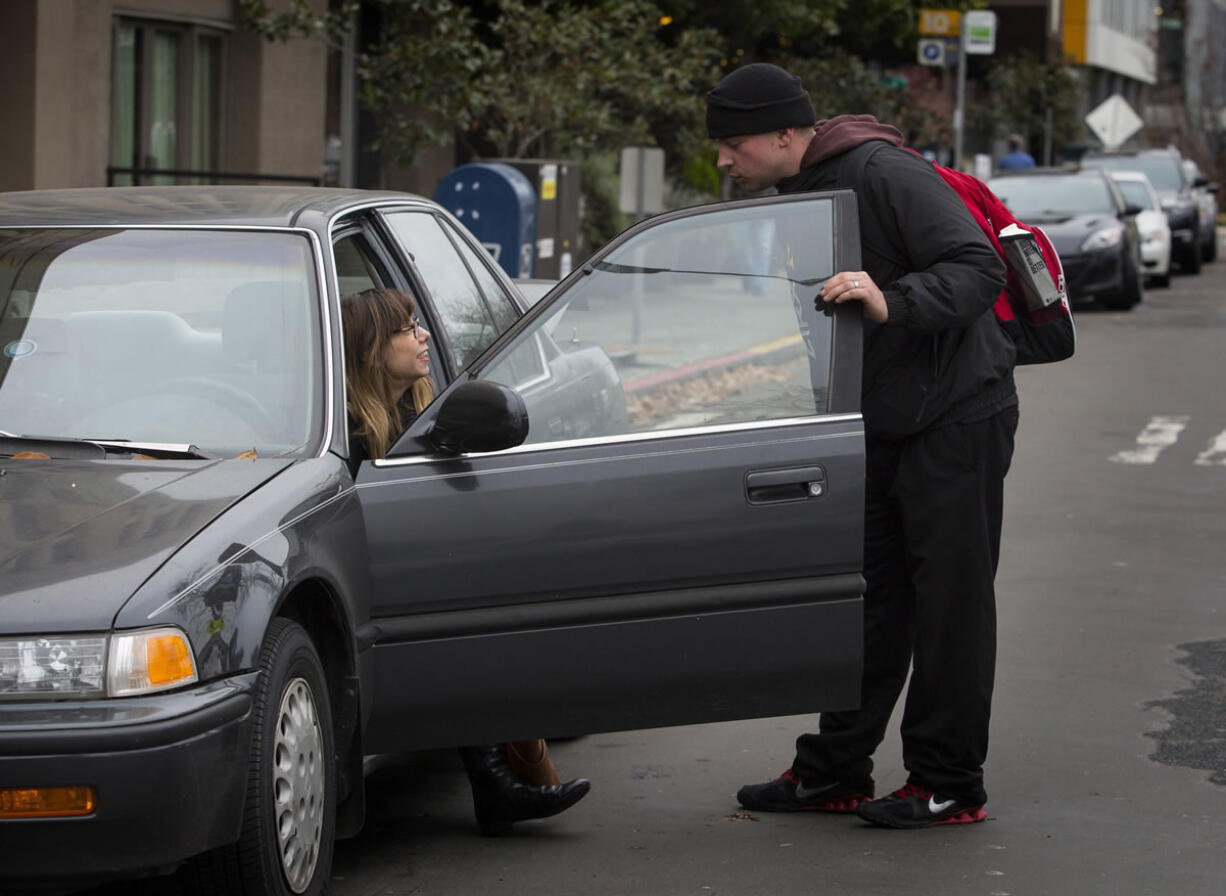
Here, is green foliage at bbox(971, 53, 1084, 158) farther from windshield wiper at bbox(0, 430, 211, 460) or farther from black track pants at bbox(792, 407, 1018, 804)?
windshield wiper at bbox(0, 430, 211, 460)

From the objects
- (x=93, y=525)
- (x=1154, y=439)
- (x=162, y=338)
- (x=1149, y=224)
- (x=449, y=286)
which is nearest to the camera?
(x=93, y=525)

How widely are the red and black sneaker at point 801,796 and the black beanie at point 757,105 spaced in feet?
5.49

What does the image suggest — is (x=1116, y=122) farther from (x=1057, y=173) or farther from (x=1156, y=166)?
(x=1057, y=173)

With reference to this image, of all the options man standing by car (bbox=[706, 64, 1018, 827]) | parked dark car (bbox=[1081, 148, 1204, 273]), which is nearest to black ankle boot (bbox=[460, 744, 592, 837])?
man standing by car (bbox=[706, 64, 1018, 827])

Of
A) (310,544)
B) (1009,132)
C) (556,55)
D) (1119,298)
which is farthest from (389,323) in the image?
(1009,132)

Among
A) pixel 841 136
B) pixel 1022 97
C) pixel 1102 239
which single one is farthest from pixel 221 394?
pixel 1022 97

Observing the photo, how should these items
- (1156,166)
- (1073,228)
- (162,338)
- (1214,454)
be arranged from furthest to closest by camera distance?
(1156,166)
(1073,228)
(1214,454)
(162,338)

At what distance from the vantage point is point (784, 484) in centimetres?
447

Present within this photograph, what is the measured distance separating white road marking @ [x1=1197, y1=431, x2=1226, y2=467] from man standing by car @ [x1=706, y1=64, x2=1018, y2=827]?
7552 mm

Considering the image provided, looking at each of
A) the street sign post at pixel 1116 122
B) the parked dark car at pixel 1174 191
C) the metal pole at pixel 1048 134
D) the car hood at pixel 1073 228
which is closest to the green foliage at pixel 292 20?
→ the car hood at pixel 1073 228

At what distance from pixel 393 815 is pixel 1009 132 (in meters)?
42.1

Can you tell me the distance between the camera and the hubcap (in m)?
3.91

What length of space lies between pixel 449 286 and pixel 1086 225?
18331 millimetres

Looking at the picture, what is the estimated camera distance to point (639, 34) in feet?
64.6
